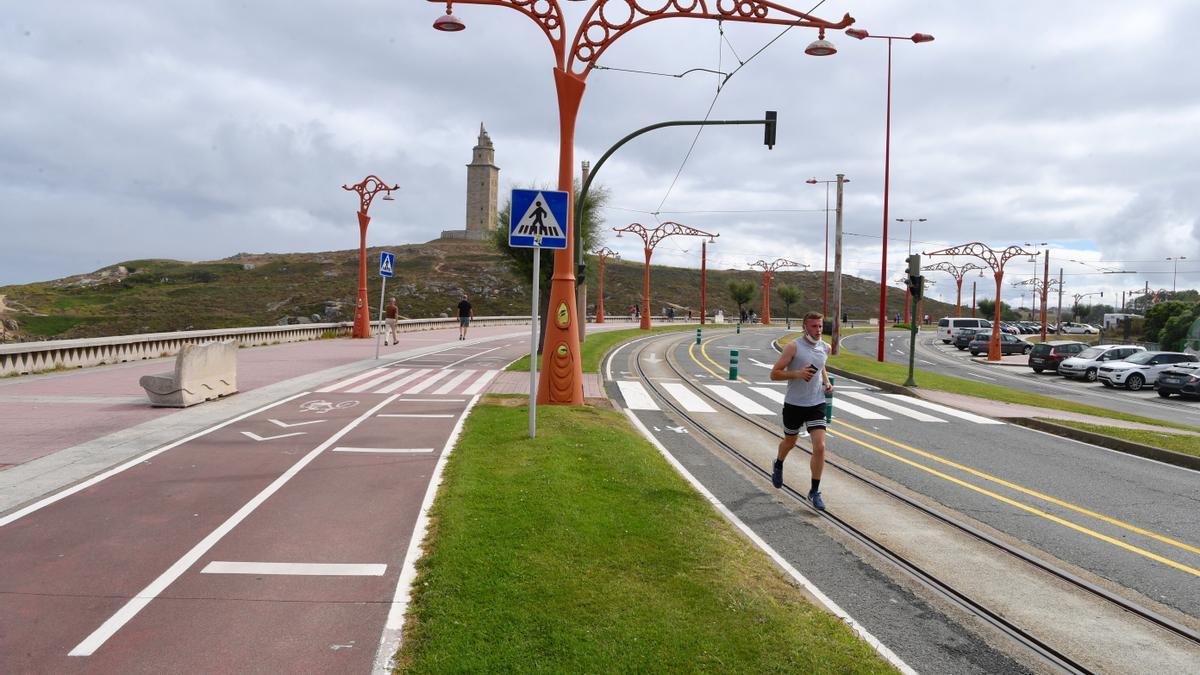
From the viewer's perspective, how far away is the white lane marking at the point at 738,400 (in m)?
15.5

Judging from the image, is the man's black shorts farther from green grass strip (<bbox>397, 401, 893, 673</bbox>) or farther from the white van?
the white van

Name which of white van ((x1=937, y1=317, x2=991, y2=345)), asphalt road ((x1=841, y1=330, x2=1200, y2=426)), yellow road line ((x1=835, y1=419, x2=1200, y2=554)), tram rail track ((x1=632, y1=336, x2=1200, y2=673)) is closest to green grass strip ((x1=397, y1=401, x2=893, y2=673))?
tram rail track ((x1=632, y1=336, x2=1200, y2=673))

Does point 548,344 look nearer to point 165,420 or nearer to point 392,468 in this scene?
point 392,468

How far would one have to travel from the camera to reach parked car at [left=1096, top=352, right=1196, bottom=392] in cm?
3102

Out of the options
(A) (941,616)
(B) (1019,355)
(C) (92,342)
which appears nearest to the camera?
(A) (941,616)

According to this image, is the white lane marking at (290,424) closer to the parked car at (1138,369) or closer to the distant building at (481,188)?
the parked car at (1138,369)

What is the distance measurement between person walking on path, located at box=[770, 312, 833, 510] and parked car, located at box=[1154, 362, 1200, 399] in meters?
27.4

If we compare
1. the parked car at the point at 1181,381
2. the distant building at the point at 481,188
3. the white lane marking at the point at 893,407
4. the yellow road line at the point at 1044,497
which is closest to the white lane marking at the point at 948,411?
the white lane marking at the point at 893,407

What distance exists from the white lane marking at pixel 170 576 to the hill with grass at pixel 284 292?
95.3ft

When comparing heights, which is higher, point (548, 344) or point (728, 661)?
point (548, 344)

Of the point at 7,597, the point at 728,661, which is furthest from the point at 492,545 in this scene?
the point at 7,597

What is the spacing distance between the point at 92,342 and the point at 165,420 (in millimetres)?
9161

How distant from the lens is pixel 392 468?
8.38m

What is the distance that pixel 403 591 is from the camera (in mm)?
4734
